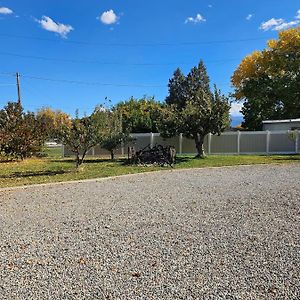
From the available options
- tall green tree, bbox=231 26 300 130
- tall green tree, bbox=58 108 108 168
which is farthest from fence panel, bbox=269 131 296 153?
tall green tree, bbox=58 108 108 168

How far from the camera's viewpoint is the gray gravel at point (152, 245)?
11.4 ft

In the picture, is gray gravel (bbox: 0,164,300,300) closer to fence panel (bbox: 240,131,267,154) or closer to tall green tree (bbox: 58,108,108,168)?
tall green tree (bbox: 58,108,108,168)

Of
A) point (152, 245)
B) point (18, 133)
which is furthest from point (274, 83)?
point (152, 245)

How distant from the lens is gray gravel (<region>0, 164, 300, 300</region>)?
3.48 meters

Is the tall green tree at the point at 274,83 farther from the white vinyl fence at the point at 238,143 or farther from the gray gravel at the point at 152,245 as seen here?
the gray gravel at the point at 152,245

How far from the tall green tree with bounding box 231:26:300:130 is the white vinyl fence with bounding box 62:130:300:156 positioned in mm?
13450

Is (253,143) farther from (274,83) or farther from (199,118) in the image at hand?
(274,83)

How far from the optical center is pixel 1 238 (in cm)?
527

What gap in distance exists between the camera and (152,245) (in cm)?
478

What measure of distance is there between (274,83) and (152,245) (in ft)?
118

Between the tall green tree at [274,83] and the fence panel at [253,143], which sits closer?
the fence panel at [253,143]

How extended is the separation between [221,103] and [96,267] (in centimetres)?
1683

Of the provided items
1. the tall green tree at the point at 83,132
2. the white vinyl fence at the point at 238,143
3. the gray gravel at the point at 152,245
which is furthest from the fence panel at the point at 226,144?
the gray gravel at the point at 152,245

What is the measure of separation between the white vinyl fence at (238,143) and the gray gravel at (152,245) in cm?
1571
